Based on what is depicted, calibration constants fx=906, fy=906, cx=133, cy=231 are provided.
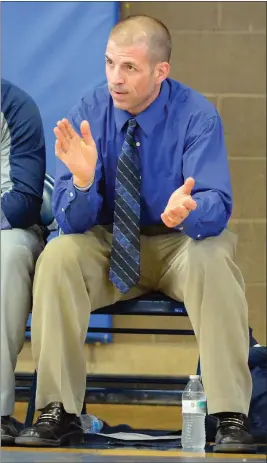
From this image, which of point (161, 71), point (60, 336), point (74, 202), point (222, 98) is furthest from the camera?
point (222, 98)

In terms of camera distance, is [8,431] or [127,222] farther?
[127,222]

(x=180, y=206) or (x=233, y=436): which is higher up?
(x=180, y=206)

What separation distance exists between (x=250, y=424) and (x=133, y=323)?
153 centimetres

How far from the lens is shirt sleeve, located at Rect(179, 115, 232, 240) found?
2.44 metres

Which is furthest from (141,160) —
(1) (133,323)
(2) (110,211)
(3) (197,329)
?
(1) (133,323)

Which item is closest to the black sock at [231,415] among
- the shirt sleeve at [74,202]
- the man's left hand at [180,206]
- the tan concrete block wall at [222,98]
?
the man's left hand at [180,206]

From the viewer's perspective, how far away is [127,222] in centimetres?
262

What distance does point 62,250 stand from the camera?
8.12 feet

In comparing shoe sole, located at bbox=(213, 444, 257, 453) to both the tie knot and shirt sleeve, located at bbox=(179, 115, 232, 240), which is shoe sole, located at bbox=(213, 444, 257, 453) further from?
the tie knot

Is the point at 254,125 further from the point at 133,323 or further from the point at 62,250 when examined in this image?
the point at 62,250

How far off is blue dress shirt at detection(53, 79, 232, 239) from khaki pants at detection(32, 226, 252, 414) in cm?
13

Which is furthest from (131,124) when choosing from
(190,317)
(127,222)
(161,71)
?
(190,317)

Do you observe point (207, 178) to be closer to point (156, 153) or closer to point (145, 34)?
point (156, 153)

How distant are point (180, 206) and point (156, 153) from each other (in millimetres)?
418
